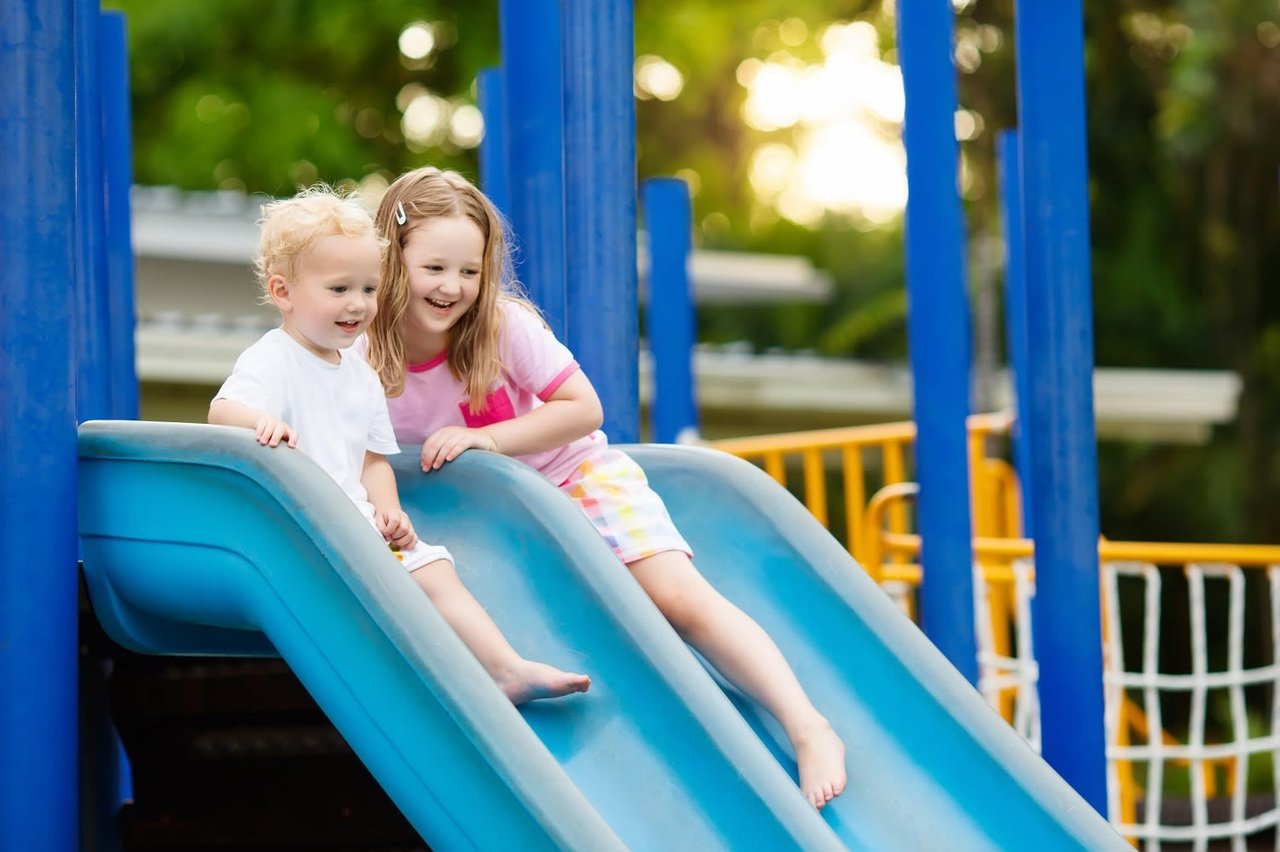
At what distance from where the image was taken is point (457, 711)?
2293mm

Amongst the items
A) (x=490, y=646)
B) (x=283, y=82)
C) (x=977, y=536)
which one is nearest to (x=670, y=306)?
(x=977, y=536)

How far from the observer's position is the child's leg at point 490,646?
260 centimetres

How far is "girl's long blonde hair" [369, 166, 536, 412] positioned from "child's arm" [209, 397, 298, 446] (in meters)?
0.38

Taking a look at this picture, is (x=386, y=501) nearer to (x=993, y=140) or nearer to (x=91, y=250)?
(x=91, y=250)

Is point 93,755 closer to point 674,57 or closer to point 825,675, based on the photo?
point 825,675

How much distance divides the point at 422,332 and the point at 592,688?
2.63 feet

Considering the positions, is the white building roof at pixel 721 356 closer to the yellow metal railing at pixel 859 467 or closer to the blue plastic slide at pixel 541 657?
the yellow metal railing at pixel 859 467

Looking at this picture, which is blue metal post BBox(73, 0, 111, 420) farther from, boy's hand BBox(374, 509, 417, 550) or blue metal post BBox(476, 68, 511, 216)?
blue metal post BBox(476, 68, 511, 216)

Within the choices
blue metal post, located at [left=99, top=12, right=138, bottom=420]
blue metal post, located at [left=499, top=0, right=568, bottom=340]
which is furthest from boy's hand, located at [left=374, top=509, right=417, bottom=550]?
blue metal post, located at [left=99, top=12, right=138, bottom=420]

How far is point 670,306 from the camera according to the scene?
6.43 metres

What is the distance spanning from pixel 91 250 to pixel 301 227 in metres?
1.54

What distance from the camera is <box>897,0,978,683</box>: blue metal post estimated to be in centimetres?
372

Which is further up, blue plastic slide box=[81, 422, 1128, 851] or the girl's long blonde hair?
the girl's long blonde hair

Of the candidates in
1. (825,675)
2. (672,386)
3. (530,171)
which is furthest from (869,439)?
(825,675)
